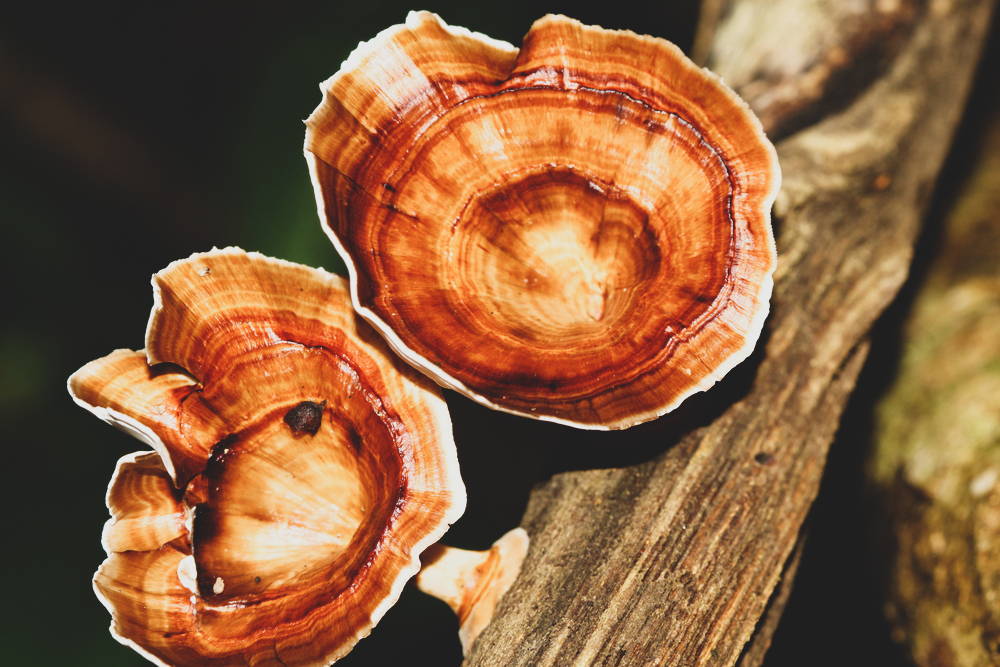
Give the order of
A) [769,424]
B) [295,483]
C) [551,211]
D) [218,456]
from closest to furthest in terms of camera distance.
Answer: [218,456], [295,483], [551,211], [769,424]

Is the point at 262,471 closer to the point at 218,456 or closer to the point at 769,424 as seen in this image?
the point at 218,456

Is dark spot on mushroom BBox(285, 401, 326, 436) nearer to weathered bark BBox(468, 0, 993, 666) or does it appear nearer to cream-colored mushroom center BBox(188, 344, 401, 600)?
cream-colored mushroom center BBox(188, 344, 401, 600)

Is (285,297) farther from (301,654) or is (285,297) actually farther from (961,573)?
(961,573)

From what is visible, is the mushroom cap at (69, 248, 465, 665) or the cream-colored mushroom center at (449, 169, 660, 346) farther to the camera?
the cream-colored mushroom center at (449, 169, 660, 346)

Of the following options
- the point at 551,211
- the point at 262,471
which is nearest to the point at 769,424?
the point at 551,211

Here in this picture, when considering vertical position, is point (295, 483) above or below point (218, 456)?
below

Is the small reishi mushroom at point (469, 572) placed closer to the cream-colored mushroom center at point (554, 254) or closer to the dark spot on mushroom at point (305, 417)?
the dark spot on mushroom at point (305, 417)

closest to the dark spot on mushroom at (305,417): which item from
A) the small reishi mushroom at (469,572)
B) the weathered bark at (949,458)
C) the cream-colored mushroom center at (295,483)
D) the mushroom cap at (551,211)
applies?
the cream-colored mushroom center at (295,483)

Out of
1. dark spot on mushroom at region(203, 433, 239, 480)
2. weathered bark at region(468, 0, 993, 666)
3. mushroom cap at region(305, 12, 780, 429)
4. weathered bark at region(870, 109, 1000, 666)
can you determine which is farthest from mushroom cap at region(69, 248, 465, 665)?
weathered bark at region(870, 109, 1000, 666)
